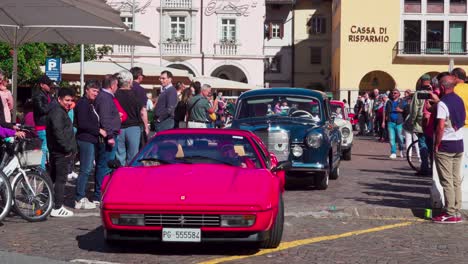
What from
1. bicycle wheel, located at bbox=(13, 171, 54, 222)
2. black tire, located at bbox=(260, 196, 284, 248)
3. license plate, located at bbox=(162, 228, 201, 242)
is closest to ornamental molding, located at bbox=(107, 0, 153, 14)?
bicycle wheel, located at bbox=(13, 171, 54, 222)

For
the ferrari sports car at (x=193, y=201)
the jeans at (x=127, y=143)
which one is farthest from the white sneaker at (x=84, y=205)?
the ferrari sports car at (x=193, y=201)

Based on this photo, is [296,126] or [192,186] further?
[296,126]

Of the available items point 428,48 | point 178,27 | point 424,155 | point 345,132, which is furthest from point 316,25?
point 424,155

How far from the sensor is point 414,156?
20.3m

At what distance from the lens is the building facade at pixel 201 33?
65.2 meters

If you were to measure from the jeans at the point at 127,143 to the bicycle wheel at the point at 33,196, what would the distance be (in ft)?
8.22

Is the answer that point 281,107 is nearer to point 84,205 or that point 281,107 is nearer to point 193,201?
point 84,205

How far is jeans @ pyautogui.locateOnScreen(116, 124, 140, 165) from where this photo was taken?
1412cm

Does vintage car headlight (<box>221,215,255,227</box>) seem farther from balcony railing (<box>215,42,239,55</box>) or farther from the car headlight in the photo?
balcony railing (<box>215,42,239,55</box>)

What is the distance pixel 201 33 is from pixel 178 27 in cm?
168

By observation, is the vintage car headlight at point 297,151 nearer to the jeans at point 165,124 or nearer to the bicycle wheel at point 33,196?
the jeans at point 165,124

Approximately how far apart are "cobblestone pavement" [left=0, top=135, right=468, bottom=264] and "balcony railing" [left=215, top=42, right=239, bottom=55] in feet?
166


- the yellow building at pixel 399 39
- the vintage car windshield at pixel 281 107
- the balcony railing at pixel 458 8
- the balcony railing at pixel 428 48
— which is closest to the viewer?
the vintage car windshield at pixel 281 107

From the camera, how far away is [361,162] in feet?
80.1
